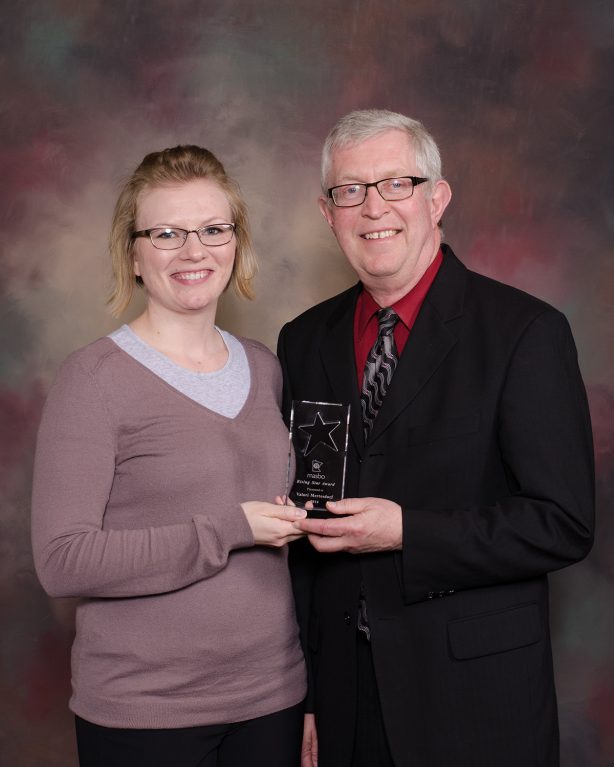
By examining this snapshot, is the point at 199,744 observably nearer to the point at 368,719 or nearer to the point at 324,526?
the point at 368,719

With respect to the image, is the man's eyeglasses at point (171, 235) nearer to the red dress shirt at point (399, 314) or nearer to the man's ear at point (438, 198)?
the red dress shirt at point (399, 314)

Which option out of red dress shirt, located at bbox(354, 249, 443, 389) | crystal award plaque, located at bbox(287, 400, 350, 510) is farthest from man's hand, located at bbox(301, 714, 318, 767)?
red dress shirt, located at bbox(354, 249, 443, 389)

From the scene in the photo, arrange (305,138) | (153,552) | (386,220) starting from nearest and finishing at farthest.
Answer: (153,552), (386,220), (305,138)

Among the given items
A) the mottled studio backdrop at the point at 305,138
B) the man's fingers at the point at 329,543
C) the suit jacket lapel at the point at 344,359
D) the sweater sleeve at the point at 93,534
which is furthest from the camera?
the mottled studio backdrop at the point at 305,138

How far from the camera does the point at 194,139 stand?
160 inches

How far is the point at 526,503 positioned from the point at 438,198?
97cm

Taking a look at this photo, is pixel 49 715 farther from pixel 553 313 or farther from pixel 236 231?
pixel 553 313

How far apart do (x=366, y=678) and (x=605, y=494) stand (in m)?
1.87

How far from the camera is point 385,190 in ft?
9.12

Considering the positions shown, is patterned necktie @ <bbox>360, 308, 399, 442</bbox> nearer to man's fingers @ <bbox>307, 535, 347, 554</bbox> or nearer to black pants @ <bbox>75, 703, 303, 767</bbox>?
man's fingers @ <bbox>307, 535, 347, 554</bbox>

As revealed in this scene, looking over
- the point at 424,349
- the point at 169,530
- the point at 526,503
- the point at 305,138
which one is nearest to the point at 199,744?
the point at 169,530

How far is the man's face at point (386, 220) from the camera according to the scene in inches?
108

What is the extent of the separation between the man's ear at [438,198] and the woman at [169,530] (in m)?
0.64

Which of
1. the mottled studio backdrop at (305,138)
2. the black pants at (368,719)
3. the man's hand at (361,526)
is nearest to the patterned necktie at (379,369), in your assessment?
the man's hand at (361,526)
